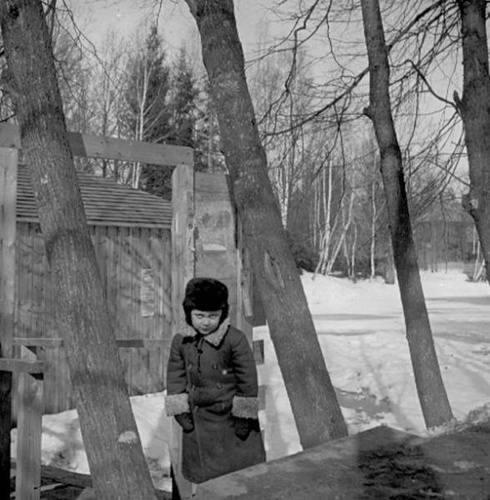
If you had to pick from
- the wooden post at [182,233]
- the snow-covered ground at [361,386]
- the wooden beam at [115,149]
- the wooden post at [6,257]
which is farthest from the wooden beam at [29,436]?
the snow-covered ground at [361,386]

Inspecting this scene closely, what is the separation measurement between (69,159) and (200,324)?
4.01 feet

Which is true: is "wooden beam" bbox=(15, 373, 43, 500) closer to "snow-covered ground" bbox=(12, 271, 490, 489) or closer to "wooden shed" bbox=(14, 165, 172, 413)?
"snow-covered ground" bbox=(12, 271, 490, 489)

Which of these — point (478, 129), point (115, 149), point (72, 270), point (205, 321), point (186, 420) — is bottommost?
point (186, 420)

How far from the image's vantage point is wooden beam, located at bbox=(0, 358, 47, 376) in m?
3.86

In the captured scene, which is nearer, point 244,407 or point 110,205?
point 244,407

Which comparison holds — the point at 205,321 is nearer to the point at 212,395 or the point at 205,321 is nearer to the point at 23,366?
the point at 212,395

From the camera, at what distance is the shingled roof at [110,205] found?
935cm

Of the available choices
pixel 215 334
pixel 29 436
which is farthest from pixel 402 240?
pixel 29 436

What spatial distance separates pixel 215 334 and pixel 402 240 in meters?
2.42

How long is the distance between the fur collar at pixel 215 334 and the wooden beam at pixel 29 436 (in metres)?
0.98

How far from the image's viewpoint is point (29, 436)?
163 inches

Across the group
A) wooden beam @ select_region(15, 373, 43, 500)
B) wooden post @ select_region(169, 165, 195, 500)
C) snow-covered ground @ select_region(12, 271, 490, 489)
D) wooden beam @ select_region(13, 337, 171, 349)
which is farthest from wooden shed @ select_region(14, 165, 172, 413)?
wooden beam @ select_region(15, 373, 43, 500)

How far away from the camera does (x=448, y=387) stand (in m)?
10.1

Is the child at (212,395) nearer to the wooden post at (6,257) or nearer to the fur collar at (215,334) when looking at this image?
the fur collar at (215,334)
